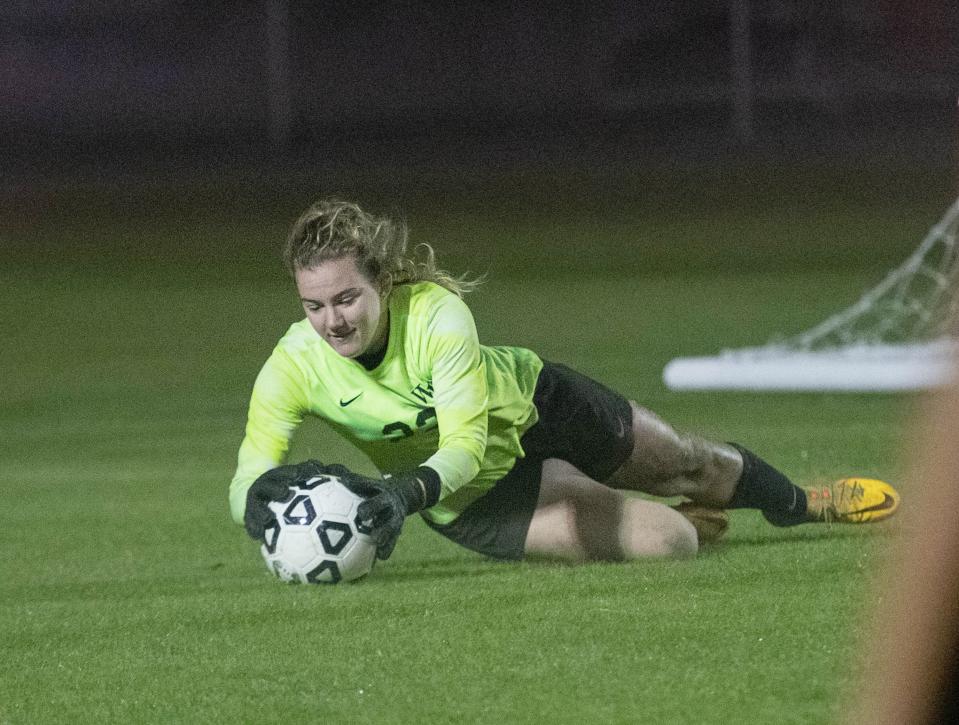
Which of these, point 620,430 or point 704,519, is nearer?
point 620,430

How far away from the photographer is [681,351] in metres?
11.4

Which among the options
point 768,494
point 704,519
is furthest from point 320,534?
point 768,494

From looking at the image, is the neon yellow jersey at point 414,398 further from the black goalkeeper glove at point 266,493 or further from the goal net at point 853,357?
the goal net at point 853,357

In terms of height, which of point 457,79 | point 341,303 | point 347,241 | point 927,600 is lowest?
point 457,79

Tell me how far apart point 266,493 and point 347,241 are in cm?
72

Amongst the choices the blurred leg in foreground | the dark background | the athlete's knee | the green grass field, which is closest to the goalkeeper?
the athlete's knee

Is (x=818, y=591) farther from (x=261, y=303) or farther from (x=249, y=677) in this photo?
(x=261, y=303)

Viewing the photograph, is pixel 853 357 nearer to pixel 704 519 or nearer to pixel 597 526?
pixel 704 519

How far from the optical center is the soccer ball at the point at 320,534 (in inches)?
176

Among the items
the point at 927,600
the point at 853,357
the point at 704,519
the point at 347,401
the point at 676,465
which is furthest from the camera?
the point at 853,357

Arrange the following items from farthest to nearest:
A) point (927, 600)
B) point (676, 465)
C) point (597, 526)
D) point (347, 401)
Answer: point (676, 465), point (597, 526), point (347, 401), point (927, 600)

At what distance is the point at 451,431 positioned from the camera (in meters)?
4.50

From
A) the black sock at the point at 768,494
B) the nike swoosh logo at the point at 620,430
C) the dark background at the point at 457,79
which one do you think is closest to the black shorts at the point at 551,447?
the nike swoosh logo at the point at 620,430

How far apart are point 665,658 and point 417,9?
29.4 metres
